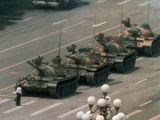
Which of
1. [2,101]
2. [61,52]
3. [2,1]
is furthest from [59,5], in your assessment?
[2,101]

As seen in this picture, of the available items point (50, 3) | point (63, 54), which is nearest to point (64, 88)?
point (63, 54)

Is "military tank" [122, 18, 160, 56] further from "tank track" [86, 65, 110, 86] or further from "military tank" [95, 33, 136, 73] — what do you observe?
"tank track" [86, 65, 110, 86]

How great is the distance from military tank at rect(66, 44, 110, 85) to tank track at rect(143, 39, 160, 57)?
30.3ft

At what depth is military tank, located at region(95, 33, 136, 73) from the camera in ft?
250

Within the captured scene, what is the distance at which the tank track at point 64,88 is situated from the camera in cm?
6775

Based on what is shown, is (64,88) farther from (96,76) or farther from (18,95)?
(96,76)

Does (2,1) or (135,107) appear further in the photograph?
(2,1)

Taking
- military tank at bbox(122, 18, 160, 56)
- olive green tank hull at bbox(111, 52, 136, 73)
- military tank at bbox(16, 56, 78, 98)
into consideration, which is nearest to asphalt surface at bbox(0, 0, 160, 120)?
olive green tank hull at bbox(111, 52, 136, 73)

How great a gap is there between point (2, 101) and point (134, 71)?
48.4 ft

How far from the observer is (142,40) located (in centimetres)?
8319

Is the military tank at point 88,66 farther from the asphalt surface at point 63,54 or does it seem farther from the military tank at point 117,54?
the military tank at point 117,54

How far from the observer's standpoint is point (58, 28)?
93.1 meters

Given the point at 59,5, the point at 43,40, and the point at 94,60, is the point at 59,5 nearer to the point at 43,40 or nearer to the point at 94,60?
the point at 43,40

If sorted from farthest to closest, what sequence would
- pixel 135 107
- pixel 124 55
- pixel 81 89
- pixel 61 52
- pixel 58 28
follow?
pixel 58 28, pixel 61 52, pixel 124 55, pixel 81 89, pixel 135 107
